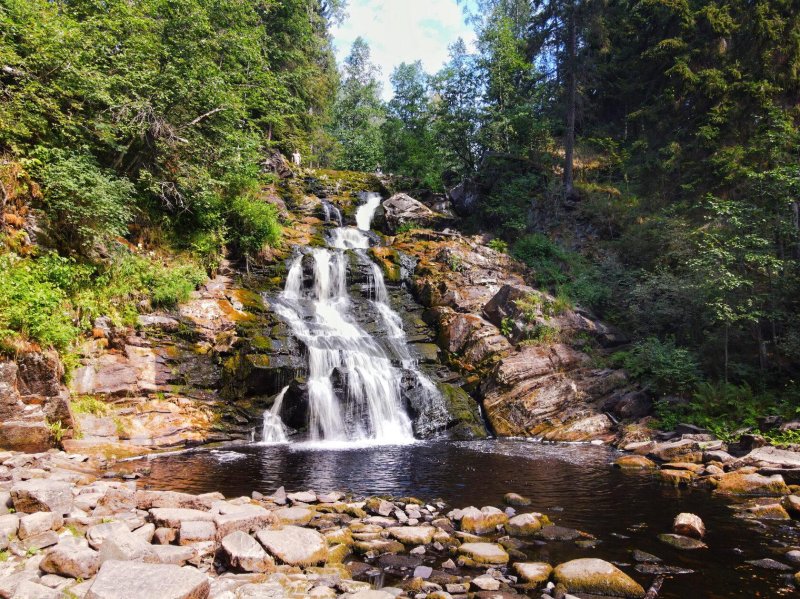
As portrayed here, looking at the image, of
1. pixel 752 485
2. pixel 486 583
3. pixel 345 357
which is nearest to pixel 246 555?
pixel 486 583

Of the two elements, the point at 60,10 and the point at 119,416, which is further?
the point at 60,10

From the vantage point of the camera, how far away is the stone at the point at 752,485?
28.7ft

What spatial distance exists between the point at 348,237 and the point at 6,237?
1579cm

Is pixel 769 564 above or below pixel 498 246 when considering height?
below

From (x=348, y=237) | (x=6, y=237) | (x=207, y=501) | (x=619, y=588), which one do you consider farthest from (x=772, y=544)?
(x=348, y=237)

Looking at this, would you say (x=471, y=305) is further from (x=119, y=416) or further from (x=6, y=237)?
(x=6, y=237)

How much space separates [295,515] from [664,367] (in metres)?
13.4

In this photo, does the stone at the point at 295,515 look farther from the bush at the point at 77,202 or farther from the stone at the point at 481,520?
the bush at the point at 77,202

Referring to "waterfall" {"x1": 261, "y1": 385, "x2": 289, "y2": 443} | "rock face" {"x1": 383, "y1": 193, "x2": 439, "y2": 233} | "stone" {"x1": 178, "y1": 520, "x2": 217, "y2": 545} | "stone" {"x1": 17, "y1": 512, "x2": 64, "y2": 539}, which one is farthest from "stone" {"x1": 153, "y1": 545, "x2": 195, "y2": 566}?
"rock face" {"x1": 383, "y1": 193, "x2": 439, "y2": 233}

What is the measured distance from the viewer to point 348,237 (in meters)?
25.2

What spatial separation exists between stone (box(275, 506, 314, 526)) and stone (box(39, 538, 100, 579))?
105 inches

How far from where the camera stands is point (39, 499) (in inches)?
226

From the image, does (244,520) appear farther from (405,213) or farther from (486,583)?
(405,213)

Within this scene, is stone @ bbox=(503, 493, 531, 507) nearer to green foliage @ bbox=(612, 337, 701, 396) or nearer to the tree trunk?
green foliage @ bbox=(612, 337, 701, 396)
